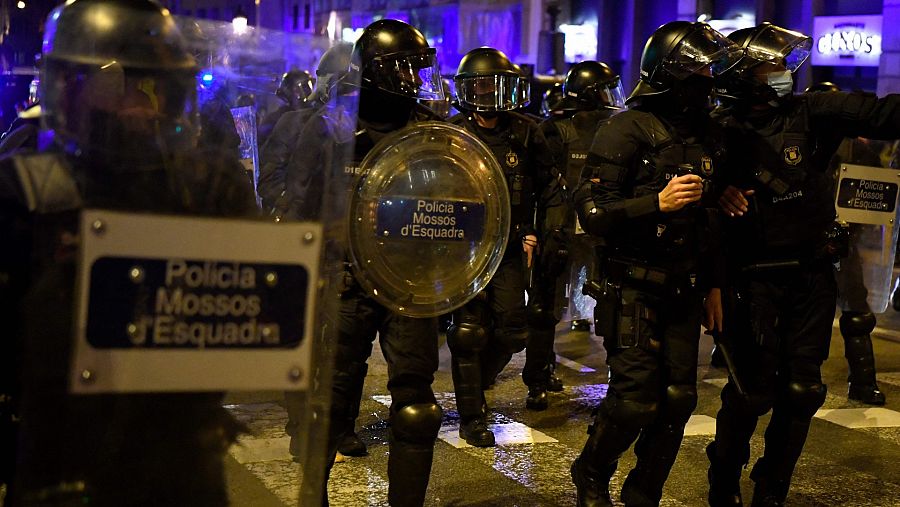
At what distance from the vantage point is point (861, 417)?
22.3ft

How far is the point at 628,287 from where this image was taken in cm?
440

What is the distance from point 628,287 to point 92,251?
2.87 m

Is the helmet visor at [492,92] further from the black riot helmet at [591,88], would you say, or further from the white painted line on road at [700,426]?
the white painted line on road at [700,426]

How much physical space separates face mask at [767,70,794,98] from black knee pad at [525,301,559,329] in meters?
2.70

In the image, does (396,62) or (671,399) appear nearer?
(396,62)

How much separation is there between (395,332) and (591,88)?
4.56 m

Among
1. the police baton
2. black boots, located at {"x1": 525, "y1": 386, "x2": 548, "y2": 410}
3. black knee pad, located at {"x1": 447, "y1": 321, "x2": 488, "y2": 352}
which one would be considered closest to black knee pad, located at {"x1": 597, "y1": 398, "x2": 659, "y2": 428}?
the police baton

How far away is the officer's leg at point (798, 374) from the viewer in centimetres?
470

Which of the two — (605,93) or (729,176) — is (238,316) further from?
(605,93)

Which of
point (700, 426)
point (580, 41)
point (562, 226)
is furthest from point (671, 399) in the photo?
point (580, 41)

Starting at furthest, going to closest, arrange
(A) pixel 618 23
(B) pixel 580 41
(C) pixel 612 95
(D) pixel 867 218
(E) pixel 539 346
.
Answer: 1. (B) pixel 580 41
2. (A) pixel 618 23
3. (C) pixel 612 95
4. (D) pixel 867 218
5. (E) pixel 539 346

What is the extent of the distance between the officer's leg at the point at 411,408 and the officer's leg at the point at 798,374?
5.49 ft

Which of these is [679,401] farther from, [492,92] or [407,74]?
[492,92]

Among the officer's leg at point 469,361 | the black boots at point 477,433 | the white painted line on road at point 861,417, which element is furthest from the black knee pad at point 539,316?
the white painted line on road at point 861,417
